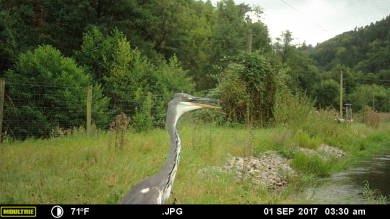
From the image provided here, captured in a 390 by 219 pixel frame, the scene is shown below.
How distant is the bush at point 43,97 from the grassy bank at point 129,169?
321 cm

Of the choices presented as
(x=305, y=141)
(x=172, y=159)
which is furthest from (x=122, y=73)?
(x=172, y=159)

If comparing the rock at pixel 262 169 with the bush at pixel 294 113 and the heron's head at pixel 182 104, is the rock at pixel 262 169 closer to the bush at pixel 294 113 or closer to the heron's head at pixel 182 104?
the bush at pixel 294 113

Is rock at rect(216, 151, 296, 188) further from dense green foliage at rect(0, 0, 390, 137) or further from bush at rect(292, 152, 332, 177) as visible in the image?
dense green foliage at rect(0, 0, 390, 137)

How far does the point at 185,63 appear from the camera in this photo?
115ft

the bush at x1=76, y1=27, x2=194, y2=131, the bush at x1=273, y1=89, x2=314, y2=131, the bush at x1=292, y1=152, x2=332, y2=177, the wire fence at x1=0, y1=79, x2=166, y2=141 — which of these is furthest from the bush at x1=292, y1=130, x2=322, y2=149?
the bush at x1=76, y1=27, x2=194, y2=131

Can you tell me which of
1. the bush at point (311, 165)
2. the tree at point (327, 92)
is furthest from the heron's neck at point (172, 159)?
the tree at point (327, 92)

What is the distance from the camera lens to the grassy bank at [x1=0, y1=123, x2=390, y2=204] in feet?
15.5

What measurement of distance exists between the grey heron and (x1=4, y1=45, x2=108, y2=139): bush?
10.1 metres

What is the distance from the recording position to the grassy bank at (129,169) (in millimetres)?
4723

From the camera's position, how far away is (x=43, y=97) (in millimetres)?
13211
